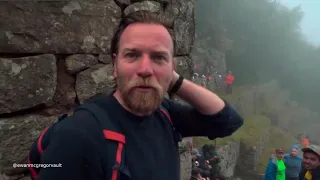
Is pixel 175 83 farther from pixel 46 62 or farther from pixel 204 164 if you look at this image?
pixel 204 164

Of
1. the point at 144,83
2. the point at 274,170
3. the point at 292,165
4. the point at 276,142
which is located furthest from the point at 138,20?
the point at 276,142

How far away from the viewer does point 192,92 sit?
5.63 feet

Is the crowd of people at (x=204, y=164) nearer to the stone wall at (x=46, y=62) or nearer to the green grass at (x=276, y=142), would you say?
the stone wall at (x=46, y=62)

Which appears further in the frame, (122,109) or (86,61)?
(86,61)

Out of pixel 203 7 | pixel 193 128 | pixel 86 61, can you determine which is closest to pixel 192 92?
pixel 193 128

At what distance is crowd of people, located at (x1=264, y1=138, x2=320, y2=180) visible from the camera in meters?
4.47

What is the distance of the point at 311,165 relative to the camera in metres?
4.50

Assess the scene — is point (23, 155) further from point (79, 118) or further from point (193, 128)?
point (193, 128)

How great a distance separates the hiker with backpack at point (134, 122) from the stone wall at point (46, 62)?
0.59m

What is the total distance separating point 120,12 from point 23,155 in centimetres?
141

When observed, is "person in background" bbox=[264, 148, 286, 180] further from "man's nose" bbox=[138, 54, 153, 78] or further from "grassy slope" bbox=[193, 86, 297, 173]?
"grassy slope" bbox=[193, 86, 297, 173]

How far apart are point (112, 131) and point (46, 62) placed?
1.12 metres

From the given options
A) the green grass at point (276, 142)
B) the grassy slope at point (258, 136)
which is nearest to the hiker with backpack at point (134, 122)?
the grassy slope at point (258, 136)

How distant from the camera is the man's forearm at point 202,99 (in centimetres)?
170
